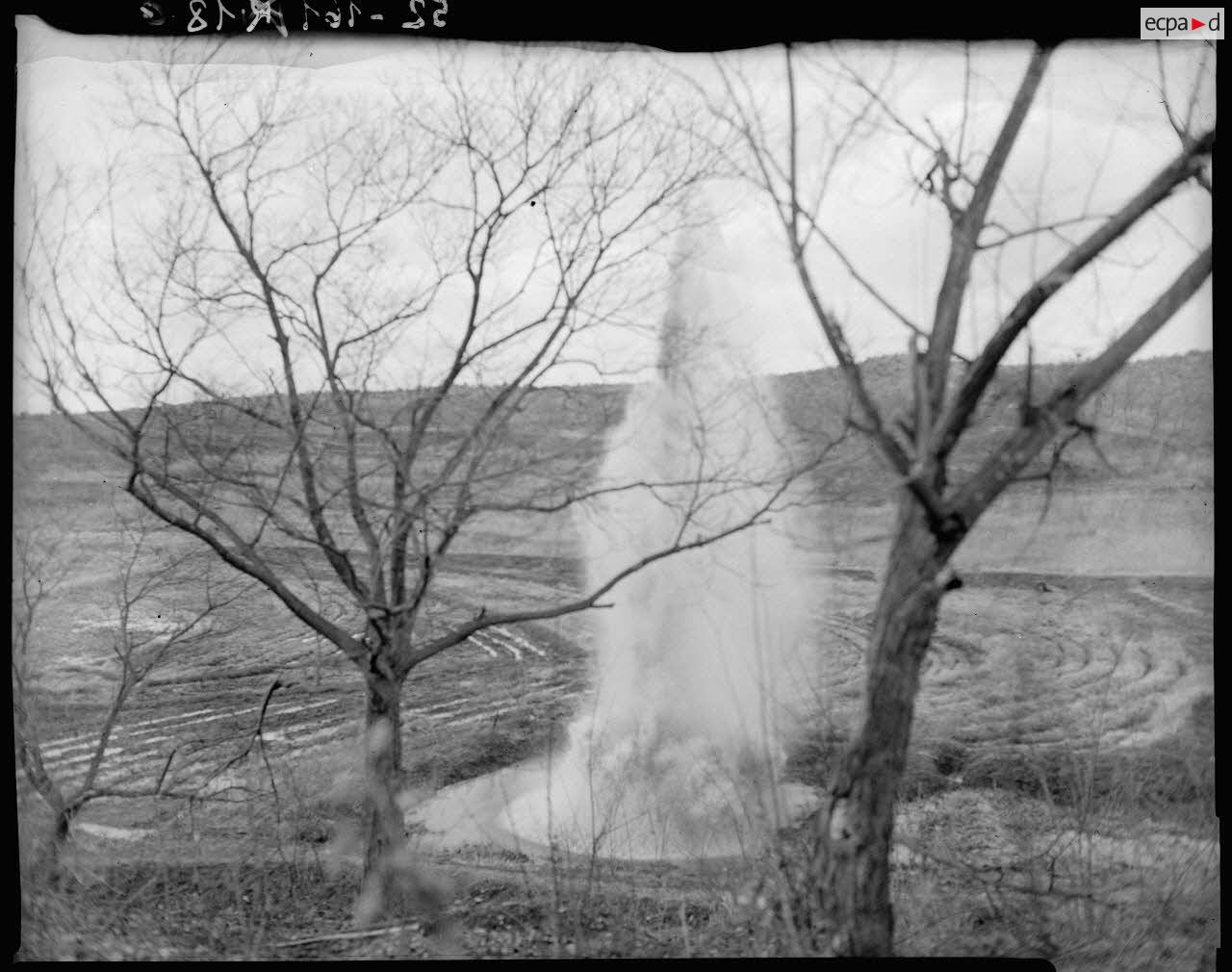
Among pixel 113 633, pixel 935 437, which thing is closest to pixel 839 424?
pixel 935 437

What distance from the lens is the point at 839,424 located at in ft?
11.3

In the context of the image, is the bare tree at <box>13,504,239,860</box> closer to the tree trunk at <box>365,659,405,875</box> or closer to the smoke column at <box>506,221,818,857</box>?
the tree trunk at <box>365,659,405,875</box>

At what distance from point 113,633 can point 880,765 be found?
2.68 m

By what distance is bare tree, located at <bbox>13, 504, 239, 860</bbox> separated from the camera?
11.6ft

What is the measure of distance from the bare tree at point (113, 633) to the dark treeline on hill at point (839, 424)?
31 cm

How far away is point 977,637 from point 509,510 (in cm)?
169

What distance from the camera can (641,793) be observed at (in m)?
3.50

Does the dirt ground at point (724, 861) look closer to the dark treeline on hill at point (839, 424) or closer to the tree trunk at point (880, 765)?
the tree trunk at point (880, 765)

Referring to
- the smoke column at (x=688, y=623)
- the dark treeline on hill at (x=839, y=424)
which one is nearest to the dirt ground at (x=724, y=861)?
the smoke column at (x=688, y=623)

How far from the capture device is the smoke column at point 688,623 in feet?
11.5

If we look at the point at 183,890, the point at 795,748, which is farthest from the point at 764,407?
the point at 183,890

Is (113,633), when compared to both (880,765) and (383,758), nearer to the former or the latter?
(383,758)

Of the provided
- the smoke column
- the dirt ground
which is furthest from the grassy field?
the smoke column

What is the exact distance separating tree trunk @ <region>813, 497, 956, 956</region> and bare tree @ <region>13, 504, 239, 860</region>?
224cm
